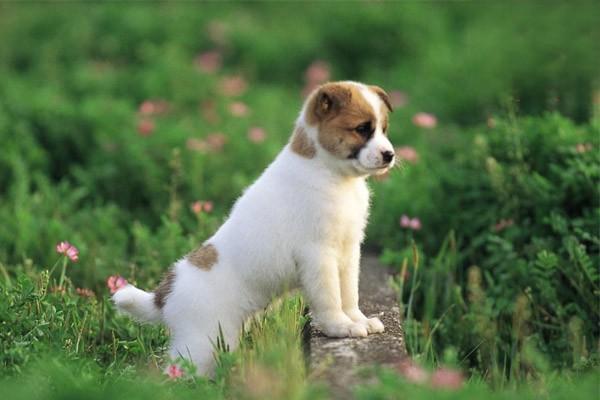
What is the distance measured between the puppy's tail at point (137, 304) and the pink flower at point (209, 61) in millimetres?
5765

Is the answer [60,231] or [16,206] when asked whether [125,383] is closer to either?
[60,231]

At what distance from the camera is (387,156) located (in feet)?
14.2

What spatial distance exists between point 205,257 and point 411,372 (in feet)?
4.27

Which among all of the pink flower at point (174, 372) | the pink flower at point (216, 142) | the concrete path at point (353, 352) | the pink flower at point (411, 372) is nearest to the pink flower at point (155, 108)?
the pink flower at point (216, 142)

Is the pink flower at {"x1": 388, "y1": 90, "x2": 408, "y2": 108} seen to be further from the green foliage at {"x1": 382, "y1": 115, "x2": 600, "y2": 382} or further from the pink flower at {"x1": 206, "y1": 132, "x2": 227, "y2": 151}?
the green foliage at {"x1": 382, "y1": 115, "x2": 600, "y2": 382}

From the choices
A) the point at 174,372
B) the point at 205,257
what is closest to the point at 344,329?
the point at 205,257

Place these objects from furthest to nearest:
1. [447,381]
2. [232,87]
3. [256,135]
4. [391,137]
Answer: [232,87]
[391,137]
[256,135]
[447,381]

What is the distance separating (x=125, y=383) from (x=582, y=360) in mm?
2172

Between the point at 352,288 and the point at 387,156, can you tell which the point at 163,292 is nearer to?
the point at 352,288

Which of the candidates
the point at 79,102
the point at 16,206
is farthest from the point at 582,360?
the point at 79,102

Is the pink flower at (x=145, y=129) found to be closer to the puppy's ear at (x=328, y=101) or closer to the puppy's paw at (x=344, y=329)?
the puppy's ear at (x=328, y=101)

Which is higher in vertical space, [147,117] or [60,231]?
[147,117]

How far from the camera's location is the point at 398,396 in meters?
3.42

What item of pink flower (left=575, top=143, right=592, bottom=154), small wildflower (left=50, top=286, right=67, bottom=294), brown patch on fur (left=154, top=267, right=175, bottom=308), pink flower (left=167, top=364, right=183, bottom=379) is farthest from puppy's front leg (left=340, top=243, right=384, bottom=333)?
pink flower (left=575, top=143, right=592, bottom=154)
